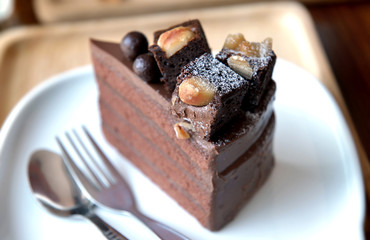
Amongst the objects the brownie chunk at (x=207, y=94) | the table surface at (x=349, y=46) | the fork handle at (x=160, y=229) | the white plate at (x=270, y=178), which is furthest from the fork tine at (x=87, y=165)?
the table surface at (x=349, y=46)

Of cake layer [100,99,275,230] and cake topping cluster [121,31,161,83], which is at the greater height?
cake topping cluster [121,31,161,83]

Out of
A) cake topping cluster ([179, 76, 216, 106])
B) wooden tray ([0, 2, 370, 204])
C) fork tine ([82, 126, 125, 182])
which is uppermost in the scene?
cake topping cluster ([179, 76, 216, 106])

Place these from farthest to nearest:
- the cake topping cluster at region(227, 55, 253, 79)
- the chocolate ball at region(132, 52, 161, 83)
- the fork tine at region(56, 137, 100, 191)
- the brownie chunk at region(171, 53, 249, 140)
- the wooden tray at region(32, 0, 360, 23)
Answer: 1. the wooden tray at region(32, 0, 360, 23)
2. the fork tine at region(56, 137, 100, 191)
3. the chocolate ball at region(132, 52, 161, 83)
4. the cake topping cluster at region(227, 55, 253, 79)
5. the brownie chunk at region(171, 53, 249, 140)

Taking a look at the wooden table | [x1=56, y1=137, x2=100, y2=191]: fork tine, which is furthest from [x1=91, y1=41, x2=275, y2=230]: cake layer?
the wooden table

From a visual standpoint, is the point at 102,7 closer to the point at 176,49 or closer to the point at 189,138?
the point at 176,49

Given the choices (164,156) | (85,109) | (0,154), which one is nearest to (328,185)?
(164,156)

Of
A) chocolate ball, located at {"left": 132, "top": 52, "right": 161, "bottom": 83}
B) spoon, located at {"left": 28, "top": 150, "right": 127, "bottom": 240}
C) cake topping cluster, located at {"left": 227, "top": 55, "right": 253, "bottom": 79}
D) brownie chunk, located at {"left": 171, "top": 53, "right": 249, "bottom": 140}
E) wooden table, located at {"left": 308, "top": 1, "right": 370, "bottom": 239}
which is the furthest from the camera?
wooden table, located at {"left": 308, "top": 1, "right": 370, "bottom": 239}

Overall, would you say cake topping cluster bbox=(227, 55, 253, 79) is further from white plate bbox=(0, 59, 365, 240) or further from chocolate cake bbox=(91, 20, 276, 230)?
white plate bbox=(0, 59, 365, 240)

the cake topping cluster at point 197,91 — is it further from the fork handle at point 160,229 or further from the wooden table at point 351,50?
the wooden table at point 351,50

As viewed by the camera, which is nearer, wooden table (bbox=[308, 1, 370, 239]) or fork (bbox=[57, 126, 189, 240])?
fork (bbox=[57, 126, 189, 240])
